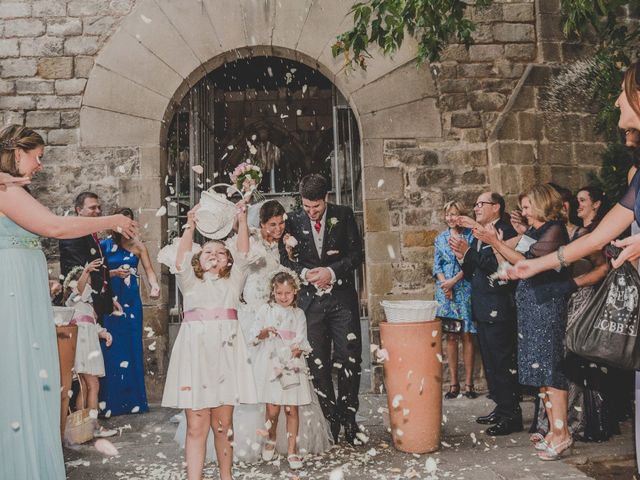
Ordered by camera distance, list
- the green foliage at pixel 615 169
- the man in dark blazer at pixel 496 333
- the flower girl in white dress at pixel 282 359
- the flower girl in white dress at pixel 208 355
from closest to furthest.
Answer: the flower girl in white dress at pixel 208 355
the flower girl in white dress at pixel 282 359
the man in dark blazer at pixel 496 333
the green foliage at pixel 615 169

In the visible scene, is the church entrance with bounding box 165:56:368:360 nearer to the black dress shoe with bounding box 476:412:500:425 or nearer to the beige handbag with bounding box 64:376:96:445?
the beige handbag with bounding box 64:376:96:445

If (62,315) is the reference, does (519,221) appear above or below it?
above

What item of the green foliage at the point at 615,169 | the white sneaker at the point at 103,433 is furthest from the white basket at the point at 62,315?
the green foliage at the point at 615,169

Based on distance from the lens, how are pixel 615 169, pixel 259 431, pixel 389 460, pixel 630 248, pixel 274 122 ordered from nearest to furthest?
pixel 630 248
pixel 389 460
pixel 259 431
pixel 615 169
pixel 274 122

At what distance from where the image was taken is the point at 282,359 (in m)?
4.05

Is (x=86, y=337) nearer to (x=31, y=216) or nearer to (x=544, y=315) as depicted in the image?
(x=31, y=216)

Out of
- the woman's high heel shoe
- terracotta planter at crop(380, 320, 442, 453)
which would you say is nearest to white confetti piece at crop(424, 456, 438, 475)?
terracotta planter at crop(380, 320, 442, 453)

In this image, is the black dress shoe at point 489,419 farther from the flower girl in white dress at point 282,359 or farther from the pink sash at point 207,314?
the pink sash at point 207,314

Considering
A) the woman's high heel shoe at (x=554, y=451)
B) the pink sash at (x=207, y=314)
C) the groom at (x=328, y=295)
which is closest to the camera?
the pink sash at (x=207, y=314)

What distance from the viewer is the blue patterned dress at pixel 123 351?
560cm

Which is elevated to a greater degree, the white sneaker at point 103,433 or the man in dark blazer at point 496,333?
the man in dark blazer at point 496,333

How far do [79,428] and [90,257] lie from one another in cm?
135

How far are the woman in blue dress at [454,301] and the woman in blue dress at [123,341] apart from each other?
2677 millimetres

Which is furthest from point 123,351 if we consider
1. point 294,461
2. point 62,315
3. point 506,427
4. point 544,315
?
point 544,315
